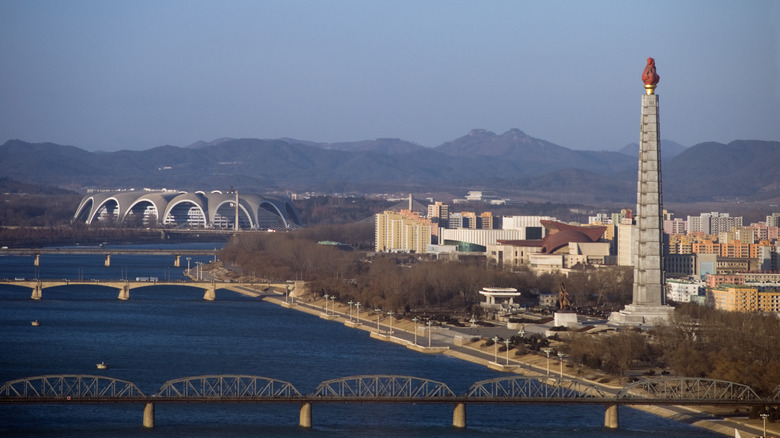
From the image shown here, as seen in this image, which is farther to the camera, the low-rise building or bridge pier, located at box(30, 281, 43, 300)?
bridge pier, located at box(30, 281, 43, 300)

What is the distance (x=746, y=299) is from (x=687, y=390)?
12745 millimetres

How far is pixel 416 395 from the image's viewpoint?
19.0 meters

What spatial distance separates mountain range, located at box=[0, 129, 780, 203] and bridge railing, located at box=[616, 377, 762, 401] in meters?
97.7

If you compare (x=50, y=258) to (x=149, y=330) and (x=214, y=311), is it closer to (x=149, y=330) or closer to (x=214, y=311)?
(x=214, y=311)

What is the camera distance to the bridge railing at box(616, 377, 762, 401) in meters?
18.4

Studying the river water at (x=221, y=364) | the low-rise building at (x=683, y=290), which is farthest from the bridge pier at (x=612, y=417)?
the low-rise building at (x=683, y=290)

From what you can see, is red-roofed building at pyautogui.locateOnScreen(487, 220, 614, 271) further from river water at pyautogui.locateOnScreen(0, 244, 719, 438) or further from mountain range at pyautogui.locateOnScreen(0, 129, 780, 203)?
mountain range at pyautogui.locateOnScreen(0, 129, 780, 203)

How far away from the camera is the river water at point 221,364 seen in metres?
17.8

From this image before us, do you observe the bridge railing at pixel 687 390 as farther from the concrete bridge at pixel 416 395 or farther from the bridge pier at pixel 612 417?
the bridge pier at pixel 612 417

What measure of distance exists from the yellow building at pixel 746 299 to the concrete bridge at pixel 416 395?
11506mm

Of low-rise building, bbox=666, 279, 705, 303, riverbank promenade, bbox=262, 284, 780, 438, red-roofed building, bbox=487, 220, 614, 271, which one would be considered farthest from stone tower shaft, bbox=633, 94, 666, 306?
red-roofed building, bbox=487, 220, 614, 271

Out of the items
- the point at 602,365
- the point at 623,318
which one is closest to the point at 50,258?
the point at 623,318

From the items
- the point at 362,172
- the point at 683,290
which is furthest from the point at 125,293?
the point at 362,172

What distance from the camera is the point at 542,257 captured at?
153 ft
